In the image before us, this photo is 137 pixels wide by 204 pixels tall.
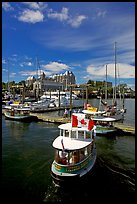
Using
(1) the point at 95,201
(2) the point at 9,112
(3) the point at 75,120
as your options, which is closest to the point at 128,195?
(1) the point at 95,201

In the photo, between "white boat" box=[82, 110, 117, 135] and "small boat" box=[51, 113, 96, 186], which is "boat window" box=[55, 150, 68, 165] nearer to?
"small boat" box=[51, 113, 96, 186]

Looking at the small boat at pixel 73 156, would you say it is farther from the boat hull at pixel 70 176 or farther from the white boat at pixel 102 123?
the white boat at pixel 102 123

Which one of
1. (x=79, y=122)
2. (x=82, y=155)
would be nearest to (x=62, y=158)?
(x=82, y=155)

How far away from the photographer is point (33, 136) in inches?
1049

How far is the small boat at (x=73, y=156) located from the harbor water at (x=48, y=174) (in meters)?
0.70

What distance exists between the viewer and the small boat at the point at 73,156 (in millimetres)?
12219

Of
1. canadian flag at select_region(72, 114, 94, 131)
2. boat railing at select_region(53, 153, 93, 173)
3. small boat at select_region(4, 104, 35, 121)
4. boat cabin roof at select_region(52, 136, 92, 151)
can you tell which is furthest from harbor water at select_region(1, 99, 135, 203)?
small boat at select_region(4, 104, 35, 121)

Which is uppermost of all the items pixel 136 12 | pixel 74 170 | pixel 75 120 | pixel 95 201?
pixel 136 12

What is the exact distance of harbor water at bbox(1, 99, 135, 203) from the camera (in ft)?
37.7

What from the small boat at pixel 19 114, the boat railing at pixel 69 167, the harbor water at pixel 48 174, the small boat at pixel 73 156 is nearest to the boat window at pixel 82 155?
the small boat at pixel 73 156

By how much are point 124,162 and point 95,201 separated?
685 centimetres

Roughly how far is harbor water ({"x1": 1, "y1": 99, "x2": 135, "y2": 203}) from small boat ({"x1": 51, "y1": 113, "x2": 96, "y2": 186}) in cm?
70

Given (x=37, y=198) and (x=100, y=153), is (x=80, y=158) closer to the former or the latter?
(x=37, y=198)

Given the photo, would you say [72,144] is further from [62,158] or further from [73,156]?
[62,158]
